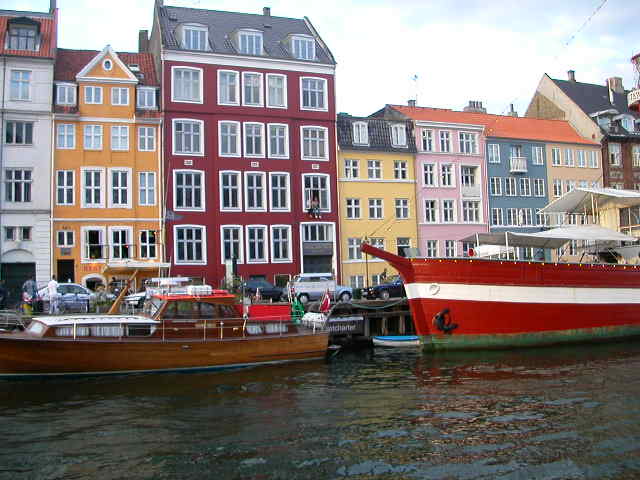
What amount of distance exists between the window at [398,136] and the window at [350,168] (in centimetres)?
364

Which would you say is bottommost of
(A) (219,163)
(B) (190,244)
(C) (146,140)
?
(B) (190,244)

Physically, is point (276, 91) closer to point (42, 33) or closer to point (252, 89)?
point (252, 89)

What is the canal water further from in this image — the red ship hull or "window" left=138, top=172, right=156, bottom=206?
"window" left=138, top=172, right=156, bottom=206

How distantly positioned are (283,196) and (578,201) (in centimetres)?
1861

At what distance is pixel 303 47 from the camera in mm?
43125

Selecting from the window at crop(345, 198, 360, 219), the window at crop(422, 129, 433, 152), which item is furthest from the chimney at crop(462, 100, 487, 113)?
the window at crop(345, 198, 360, 219)

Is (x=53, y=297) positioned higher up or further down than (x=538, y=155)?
further down

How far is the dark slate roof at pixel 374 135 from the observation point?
43969mm

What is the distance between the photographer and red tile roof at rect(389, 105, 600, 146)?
49.3m

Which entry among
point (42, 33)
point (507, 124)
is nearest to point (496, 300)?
point (42, 33)

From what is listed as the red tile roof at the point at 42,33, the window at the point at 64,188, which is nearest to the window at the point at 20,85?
the red tile roof at the point at 42,33

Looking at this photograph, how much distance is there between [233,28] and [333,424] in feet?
116

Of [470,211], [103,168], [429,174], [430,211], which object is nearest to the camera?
[103,168]

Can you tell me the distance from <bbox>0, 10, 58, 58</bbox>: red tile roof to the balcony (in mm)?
33591
